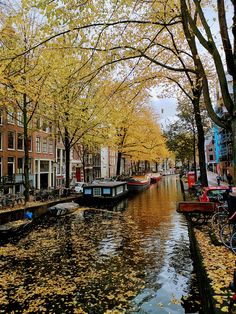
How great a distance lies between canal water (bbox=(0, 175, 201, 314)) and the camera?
7695 millimetres

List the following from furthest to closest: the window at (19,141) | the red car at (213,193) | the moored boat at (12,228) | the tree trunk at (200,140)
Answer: the window at (19,141), the tree trunk at (200,140), the red car at (213,193), the moored boat at (12,228)

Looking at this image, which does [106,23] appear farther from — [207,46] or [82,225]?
[82,225]

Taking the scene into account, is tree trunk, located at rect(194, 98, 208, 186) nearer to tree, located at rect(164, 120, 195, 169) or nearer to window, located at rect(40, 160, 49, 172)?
tree, located at rect(164, 120, 195, 169)

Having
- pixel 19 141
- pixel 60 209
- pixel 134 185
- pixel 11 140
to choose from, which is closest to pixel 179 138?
pixel 134 185

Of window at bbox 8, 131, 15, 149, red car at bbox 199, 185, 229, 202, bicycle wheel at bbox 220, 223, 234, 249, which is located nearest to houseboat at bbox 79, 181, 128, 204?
window at bbox 8, 131, 15, 149

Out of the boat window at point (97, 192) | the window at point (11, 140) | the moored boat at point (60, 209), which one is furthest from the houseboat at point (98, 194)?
the window at point (11, 140)

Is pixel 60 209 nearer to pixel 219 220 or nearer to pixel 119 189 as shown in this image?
pixel 119 189

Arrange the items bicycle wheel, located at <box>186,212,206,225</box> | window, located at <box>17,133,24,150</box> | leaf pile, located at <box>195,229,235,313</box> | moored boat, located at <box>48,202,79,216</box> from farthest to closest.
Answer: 1. window, located at <box>17,133,24,150</box>
2. moored boat, located at <box>48,202,79,216</box>
3. bicycle wheel, located at <box>186,212,206,225</box>
4. leaf pile, located at <box>195,229,235,313</box>

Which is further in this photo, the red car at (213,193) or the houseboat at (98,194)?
the houseboat at (98,194)

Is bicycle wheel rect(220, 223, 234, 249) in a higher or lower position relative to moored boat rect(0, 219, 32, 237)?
higher

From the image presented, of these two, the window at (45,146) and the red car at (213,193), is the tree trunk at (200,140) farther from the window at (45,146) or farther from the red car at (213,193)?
the window at (45,146)

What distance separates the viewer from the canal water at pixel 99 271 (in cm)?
770

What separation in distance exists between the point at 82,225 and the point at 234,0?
15428mm

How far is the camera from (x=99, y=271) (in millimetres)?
10141
